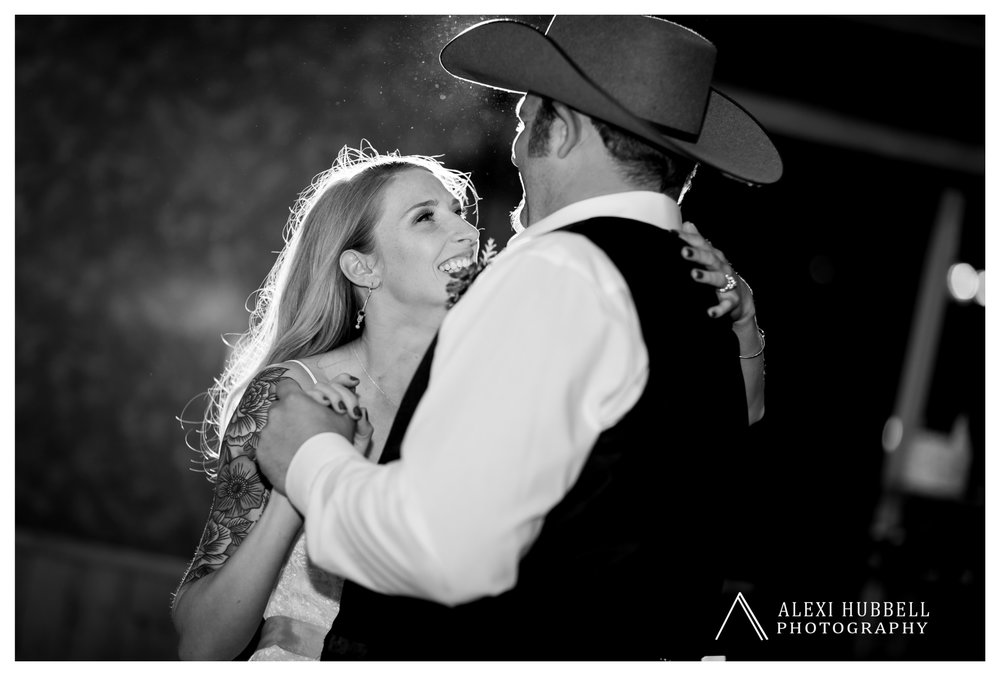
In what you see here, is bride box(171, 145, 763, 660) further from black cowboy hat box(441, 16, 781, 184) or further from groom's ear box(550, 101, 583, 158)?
groom's ear box(550, 101, 583, 158)

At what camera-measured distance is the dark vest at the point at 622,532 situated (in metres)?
1.18

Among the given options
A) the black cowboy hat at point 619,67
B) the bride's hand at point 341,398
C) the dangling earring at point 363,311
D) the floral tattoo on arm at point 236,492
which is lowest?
the floral tattoo on arm at point 236,492

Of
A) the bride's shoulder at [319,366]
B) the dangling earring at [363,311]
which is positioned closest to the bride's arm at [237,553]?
the bride's shoulder at [319,366]

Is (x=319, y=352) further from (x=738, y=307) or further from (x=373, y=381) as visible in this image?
(x=738, y=307)

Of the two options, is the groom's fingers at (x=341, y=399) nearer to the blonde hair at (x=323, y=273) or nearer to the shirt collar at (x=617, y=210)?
the shirt collar at (x=617, y=210)

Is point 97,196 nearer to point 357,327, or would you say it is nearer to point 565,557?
point 357,327

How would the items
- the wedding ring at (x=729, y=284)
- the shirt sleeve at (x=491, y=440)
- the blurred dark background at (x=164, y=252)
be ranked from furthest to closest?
the blurred dark background at (x=164, y=252) < the wedding ring at (x=729, y=284) < the shirt sleeve at (x=491, y=440)

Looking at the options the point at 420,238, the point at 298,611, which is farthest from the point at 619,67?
the point at 298,611

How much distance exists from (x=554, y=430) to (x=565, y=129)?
0.53 m

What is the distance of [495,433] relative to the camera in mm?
1018

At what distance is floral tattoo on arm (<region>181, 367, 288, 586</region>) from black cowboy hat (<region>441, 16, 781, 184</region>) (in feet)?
2.69

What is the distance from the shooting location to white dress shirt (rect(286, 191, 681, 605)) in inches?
40.0

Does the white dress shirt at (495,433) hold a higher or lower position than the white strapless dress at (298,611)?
higher

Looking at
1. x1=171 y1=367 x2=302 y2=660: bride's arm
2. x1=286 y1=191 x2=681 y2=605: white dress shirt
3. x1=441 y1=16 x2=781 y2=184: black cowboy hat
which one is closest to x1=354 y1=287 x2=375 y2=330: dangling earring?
x1=171 y1=367 x2=302 y2=660: bride's arm
